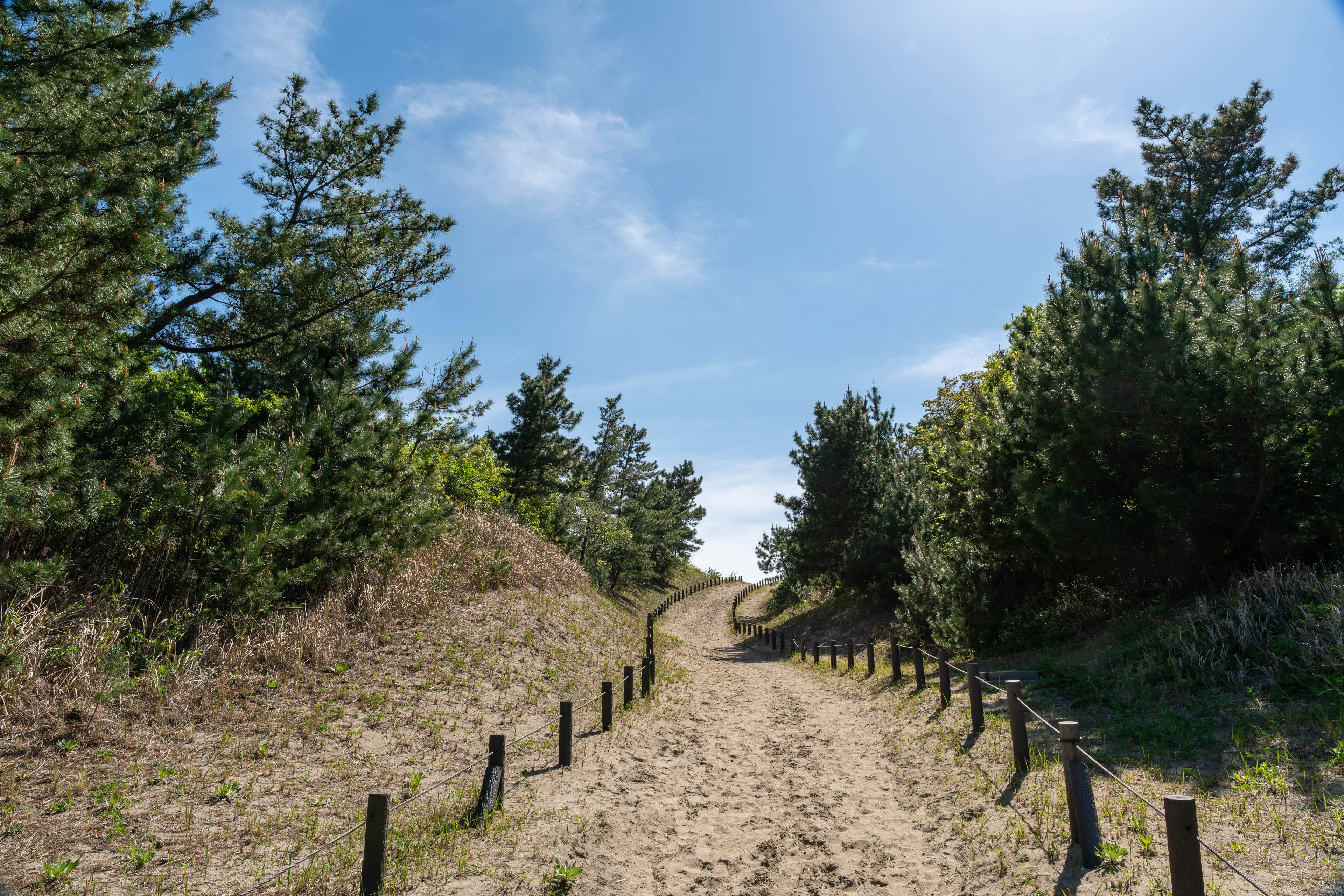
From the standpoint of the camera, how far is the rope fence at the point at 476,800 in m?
4.49

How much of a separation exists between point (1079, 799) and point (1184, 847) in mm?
1407

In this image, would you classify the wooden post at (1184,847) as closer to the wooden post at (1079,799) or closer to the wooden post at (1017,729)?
the wooden post at (1079,799)

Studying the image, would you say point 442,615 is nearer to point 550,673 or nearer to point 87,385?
point 550,673

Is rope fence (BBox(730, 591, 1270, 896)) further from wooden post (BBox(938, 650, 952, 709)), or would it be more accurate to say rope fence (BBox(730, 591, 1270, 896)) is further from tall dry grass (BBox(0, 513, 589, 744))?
tall dry grass (BBox(0, 513, 589, 744))

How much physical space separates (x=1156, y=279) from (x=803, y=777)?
9.72 meters

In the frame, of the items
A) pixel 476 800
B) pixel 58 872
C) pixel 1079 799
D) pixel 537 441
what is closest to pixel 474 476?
pixel 537 441

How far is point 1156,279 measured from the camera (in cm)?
1045

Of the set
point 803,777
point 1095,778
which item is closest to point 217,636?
point 803,777

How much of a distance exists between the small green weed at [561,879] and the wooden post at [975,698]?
560cm

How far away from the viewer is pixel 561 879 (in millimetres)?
4965

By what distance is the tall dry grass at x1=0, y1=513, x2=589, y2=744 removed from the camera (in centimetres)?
648

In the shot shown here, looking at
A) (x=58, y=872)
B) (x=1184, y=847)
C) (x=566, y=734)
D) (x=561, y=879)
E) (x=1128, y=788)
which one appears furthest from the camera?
(x=566, y=734)

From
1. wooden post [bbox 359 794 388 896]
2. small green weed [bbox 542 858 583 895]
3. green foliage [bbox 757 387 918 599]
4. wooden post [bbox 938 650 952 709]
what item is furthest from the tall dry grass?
green foliage [bbox 757 387 918 599]

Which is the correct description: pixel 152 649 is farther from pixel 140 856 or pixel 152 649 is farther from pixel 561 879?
pixel 561 879
